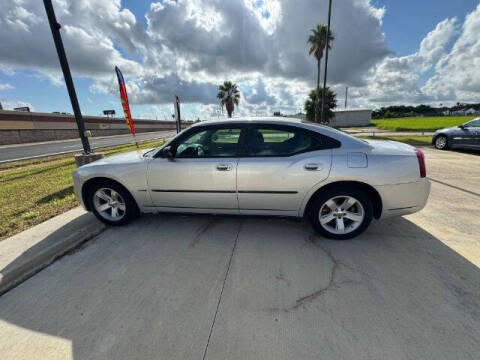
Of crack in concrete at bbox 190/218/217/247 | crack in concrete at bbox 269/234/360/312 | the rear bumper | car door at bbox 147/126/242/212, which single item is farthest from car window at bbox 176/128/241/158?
the rear bumper

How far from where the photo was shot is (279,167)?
275 centimetres

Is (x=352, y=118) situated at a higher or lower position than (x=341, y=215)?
lower

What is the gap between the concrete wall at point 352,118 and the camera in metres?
47.0

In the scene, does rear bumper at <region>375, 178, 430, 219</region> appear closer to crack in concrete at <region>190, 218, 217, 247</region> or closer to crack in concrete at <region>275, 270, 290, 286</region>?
crack in concrete at <region>275, 270, 290, 286</region>

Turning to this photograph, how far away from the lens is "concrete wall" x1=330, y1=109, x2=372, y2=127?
4703cm

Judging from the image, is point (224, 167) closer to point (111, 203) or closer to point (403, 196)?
point (111, 203)

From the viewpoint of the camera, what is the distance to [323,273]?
7.55ft

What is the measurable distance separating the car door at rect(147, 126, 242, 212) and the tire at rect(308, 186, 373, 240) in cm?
107

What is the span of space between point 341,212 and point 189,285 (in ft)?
6.51

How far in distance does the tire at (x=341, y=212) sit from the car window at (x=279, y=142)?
627 millimetres

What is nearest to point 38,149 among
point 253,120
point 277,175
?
point 253,120

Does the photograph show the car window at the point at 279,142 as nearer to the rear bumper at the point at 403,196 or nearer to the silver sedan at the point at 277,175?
the silver sedan at the point at 277,175

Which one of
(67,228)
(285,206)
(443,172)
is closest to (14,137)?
(67,228)

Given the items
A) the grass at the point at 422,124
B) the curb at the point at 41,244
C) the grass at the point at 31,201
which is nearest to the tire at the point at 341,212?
the curb at the point at 41,244
